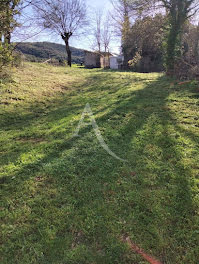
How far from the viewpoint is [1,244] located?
6.65 ft

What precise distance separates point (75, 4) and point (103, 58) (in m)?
9.98

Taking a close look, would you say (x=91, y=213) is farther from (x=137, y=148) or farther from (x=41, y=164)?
(x=137, y=148)

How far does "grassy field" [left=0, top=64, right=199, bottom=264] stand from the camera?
198 centimetres

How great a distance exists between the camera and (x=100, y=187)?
279cm

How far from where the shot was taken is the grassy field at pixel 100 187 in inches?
78.0

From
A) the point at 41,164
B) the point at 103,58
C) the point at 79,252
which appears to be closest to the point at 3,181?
the point at 41,164

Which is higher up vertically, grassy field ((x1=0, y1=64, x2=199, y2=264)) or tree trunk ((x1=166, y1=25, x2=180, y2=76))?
tree trunk ((x1=166, y1=25, x2=180, y2=76))

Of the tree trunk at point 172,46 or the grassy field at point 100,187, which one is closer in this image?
the grassy field at point 100,187

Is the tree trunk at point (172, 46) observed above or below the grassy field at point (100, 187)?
above

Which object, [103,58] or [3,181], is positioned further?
[103,58]

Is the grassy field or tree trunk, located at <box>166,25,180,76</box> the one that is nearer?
the grassy field

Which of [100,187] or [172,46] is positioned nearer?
[100,187]

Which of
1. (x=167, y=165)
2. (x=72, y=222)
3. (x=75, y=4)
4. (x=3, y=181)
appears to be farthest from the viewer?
(x=75, y=4)

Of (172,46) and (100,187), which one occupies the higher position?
(172,46)
